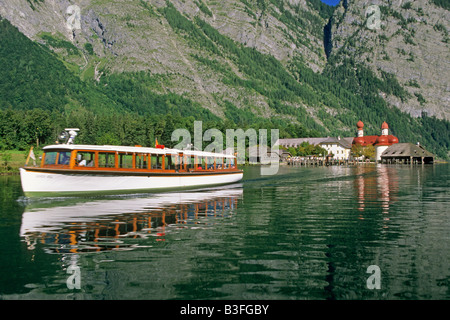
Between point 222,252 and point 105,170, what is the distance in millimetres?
26612

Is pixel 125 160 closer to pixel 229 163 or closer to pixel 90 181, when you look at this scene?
pixel 90 181

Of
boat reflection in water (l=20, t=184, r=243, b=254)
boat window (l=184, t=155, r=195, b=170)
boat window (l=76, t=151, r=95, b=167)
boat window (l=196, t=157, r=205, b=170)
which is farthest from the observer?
boat window (l=196, t=157, r=205, b=170)

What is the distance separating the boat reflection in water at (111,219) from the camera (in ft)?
71.1

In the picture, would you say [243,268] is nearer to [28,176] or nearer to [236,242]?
[236,242]

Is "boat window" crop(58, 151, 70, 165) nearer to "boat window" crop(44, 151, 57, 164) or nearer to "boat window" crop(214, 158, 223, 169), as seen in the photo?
"boat window" crop(44, 151, 57, 164)

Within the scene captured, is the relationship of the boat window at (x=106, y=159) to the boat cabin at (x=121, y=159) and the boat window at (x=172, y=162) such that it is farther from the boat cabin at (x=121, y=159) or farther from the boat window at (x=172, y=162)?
the boat window at (x=172, y=162)

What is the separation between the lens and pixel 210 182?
2324 inches

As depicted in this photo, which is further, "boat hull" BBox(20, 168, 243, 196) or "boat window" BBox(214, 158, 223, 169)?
"boat window" BBox(214, 158, 223, 169)

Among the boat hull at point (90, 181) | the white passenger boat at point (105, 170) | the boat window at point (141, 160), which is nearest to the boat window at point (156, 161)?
the white passenger boat at point (105, 170)

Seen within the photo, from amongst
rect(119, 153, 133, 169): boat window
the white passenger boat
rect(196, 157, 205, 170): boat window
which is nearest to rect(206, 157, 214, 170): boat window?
rect(196, 157, 205, 170): boat window

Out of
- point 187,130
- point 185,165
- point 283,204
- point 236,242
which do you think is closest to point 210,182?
point 185,165

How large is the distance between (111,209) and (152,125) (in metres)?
162

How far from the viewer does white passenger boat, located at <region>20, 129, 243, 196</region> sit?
131ft

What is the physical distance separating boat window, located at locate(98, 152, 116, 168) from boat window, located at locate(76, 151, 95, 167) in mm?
807
